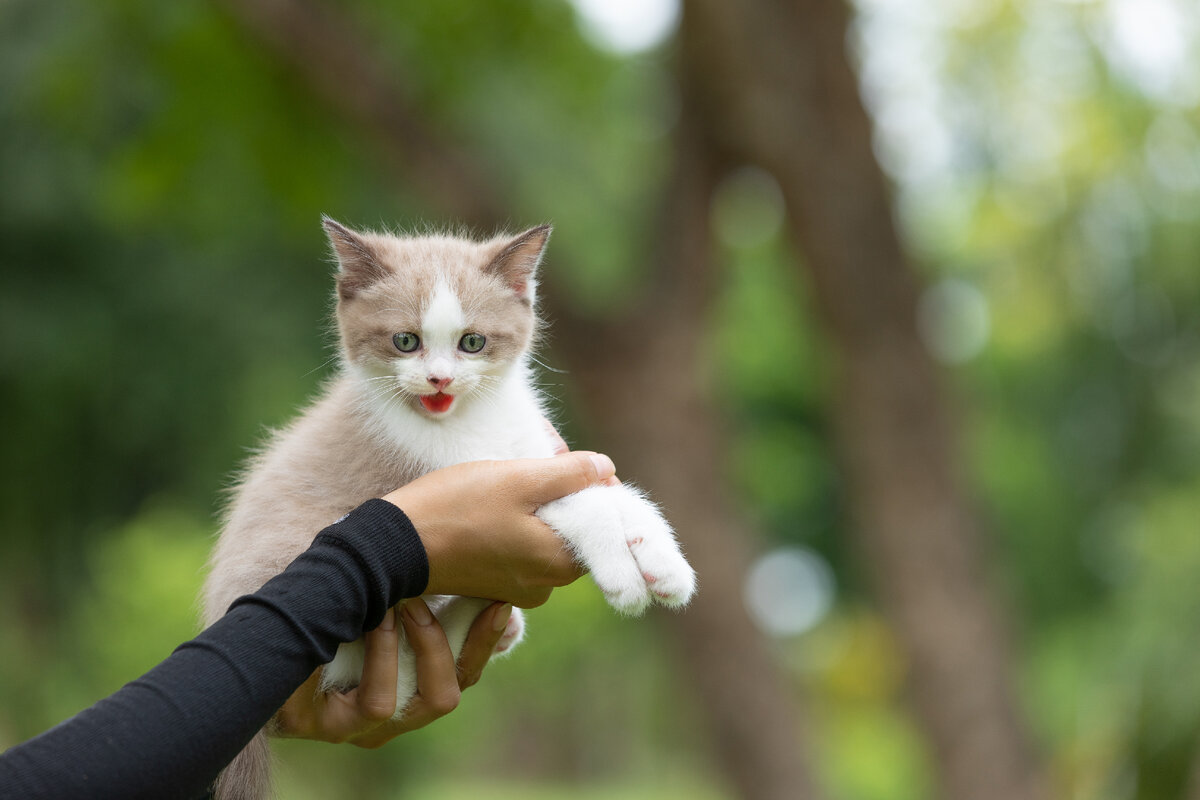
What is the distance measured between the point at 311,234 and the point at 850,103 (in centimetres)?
518

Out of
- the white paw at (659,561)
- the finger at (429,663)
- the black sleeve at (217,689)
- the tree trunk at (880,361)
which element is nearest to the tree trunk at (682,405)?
the tree trunk at (880,361)

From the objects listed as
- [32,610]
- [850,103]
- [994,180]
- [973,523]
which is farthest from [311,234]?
[32,610]

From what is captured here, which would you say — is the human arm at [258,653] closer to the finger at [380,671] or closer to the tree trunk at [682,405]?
the finger at [380,671]

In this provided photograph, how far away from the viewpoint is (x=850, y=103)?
6773mm

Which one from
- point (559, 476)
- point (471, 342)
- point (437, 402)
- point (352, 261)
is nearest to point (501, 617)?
point (559, 476)

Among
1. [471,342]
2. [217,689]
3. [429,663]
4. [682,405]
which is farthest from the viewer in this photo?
[682,405]

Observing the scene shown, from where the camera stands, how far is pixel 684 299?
752 centimetres

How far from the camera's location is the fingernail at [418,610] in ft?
8.12

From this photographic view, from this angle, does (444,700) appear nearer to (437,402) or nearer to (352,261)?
(437,402)

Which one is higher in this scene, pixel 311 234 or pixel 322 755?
pixel 311 234

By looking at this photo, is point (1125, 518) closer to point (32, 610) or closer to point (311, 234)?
point (311, 234)

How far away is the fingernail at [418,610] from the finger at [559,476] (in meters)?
0.37

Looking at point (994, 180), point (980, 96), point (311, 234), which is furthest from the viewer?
point (994, 180)

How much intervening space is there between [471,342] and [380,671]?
0.82m
